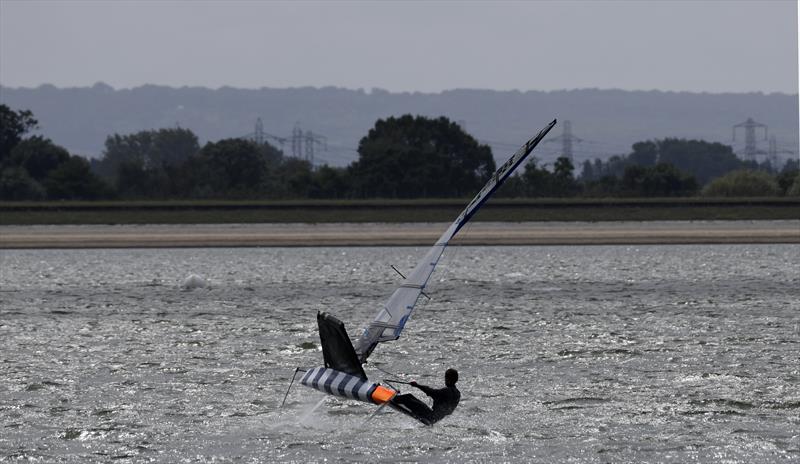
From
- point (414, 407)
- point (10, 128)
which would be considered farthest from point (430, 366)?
point (10, 128)

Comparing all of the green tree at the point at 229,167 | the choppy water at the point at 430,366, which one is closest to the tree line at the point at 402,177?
the green tree at the point at 229,167

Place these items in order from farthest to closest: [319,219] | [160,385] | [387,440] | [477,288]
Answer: [319,219], [477,288], [160,385], [387,440]

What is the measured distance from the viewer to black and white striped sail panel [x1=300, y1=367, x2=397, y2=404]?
25.5 meters

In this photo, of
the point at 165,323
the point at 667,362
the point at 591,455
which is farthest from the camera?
the point at 165,323

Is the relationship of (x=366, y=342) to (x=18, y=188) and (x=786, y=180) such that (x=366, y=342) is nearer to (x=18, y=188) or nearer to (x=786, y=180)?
(x=786, y=180)

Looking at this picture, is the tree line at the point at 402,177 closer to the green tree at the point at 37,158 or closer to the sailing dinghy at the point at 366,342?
the green tree at the point at 37,158

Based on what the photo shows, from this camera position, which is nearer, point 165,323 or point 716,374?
point 716,374

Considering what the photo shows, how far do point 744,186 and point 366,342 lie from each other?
103208 mm

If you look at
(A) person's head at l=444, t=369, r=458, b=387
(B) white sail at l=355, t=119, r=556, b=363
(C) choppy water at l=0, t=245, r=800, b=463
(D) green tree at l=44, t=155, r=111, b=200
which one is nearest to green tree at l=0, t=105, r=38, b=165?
(D) green tree at l=44, t=155, r=111, b=200

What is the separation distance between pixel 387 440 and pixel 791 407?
29.4 ft

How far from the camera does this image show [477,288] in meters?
57.6

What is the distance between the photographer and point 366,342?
29031mm

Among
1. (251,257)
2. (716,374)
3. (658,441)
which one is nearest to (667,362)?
(716,374)

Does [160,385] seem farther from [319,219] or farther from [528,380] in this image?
[319,219]
